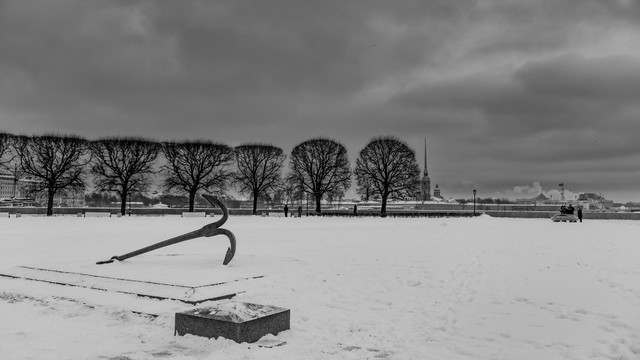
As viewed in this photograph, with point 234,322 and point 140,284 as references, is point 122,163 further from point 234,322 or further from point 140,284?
point 234,322

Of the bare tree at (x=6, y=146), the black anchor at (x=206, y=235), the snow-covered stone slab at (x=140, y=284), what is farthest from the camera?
the bare tree at (x=6, y=146)

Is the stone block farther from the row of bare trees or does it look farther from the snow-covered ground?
the row of bare trees

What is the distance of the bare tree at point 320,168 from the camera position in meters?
57.7

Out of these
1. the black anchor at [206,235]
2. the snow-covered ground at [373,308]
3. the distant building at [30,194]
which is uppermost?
the distant building at [30,194]

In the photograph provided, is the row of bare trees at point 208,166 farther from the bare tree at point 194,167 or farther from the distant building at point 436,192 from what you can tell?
the distant building at point 436,192

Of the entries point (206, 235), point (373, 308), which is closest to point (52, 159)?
point (206, 235)

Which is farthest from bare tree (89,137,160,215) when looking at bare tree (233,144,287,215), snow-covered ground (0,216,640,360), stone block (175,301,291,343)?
stone block (175,301,291,343)

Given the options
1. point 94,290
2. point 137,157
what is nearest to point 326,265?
point 94,290

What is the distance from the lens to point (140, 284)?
31.9ft

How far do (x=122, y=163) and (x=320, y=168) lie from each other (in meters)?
20.6

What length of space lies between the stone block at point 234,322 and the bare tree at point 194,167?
48461 mm

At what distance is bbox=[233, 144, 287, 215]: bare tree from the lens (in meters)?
58.0

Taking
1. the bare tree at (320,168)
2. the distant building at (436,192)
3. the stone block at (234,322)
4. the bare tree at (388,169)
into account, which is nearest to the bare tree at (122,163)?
the bare tree at (320,168)

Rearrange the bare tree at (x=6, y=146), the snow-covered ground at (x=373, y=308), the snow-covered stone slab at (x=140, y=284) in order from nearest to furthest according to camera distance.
A: the snow-covered ground at (x=373, y=308), the snow-covered stone slab at (x=140, y=284), the bare tree at (x=6, y=146)
